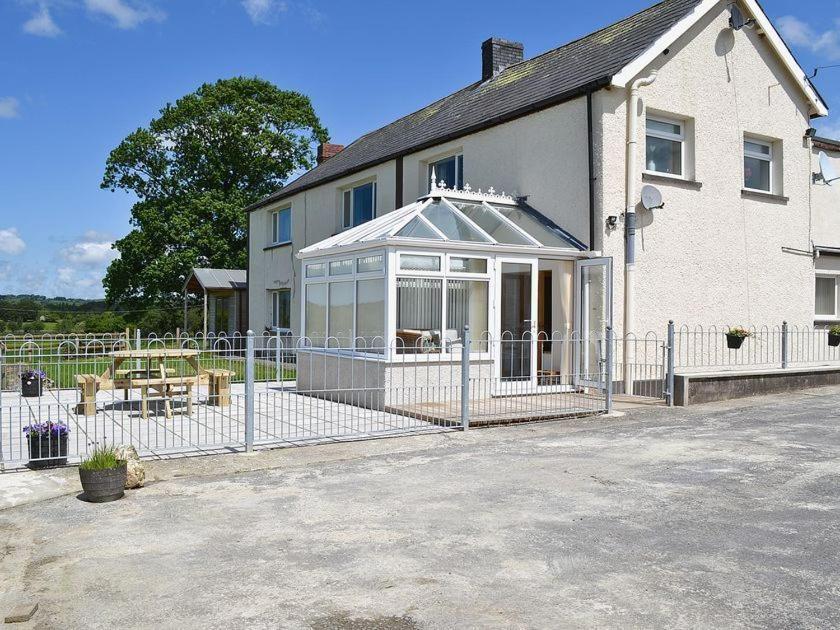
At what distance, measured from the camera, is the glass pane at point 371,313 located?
12164 mm

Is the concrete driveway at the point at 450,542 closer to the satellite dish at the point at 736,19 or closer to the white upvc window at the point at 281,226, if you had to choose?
the satellite dish at the point at 736,19

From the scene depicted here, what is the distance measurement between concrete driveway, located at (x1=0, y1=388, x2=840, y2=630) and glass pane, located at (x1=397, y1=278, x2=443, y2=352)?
354 centimetres

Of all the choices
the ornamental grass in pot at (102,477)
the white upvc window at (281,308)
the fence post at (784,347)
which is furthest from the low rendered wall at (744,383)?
the white upvc window at (281,308)

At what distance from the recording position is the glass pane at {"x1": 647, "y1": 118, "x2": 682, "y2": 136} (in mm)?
13648

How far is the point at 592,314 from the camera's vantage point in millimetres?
13109

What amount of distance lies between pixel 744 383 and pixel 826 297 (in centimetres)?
660

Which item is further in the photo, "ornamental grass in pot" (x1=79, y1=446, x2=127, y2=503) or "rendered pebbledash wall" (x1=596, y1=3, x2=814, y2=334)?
"rendered pebbledash wall" (x1=596, y1=3, x2=814, y2=334)

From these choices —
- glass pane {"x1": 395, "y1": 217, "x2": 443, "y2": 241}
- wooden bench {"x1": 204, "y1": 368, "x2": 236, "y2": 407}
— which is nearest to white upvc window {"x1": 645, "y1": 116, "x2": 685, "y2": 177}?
glass pane {"x1": 395, "y1": 217, "x2": 443, "y2": 241}

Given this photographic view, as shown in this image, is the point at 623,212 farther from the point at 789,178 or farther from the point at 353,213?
the point at 353,213

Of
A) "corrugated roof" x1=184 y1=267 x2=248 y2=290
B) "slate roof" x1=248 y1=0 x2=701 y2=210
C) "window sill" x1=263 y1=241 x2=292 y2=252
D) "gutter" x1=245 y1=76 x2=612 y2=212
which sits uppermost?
"slate roof" x1=248 y1=0 x2=701 y2=210

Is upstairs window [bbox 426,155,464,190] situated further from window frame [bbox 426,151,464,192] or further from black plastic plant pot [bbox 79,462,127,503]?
black plastic plant pot [bbox 79,462,127,503]

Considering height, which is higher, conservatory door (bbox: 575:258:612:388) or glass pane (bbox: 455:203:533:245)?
glass pane (bbox: 455:203:533:245)

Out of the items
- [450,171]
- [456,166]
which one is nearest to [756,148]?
[456,166]

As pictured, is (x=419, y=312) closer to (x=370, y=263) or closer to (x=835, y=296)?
(x=370, y=263)
